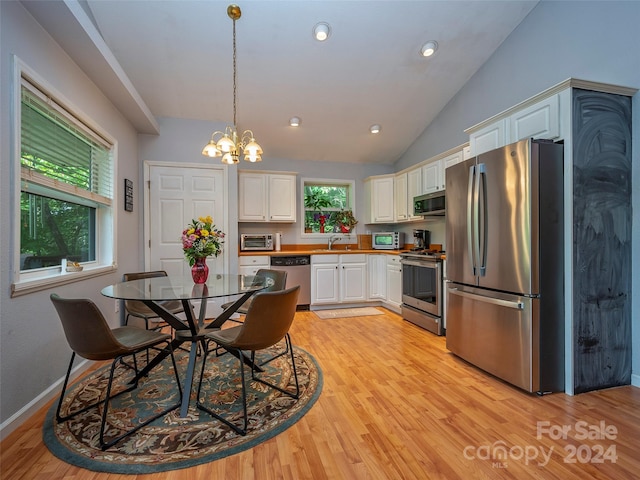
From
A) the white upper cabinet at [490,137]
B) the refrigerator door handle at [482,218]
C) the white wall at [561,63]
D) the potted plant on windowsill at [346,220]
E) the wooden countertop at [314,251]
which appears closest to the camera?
the white wall at [561,63]

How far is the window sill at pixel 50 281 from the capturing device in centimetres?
179

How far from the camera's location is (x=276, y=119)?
4211 mm

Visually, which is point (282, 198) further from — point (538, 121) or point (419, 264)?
point (538, 121)

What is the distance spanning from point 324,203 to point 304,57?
94.9 inches

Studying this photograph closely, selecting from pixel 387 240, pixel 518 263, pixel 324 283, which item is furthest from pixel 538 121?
pixel 324 283

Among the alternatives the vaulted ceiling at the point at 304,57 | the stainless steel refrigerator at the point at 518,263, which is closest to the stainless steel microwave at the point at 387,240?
the vaulted ceiling at the point at 304,57

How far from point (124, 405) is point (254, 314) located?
1.16 metres

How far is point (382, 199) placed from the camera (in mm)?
5016

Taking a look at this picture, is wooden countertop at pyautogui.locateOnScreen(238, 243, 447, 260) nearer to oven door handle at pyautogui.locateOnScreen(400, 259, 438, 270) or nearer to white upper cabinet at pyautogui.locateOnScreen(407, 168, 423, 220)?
oven door handle at pyautogui.locateOnScreen(400, 259, 438, 270)

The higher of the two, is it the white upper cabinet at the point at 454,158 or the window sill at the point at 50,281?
the white upper cabinet at the point at 454,158

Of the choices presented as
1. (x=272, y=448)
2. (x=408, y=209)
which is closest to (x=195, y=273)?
(x=272, y=448)

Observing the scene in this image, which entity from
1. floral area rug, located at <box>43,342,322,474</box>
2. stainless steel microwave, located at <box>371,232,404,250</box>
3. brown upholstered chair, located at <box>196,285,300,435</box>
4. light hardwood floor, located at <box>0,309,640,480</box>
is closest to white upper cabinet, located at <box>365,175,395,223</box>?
stainless steel microwave, located at <box>371,232,404,250</box>

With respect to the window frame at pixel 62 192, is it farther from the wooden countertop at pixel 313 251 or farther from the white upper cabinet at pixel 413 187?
the white upper cabinet at pixel 413 187

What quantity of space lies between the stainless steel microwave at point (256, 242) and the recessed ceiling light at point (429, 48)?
10.1ft
